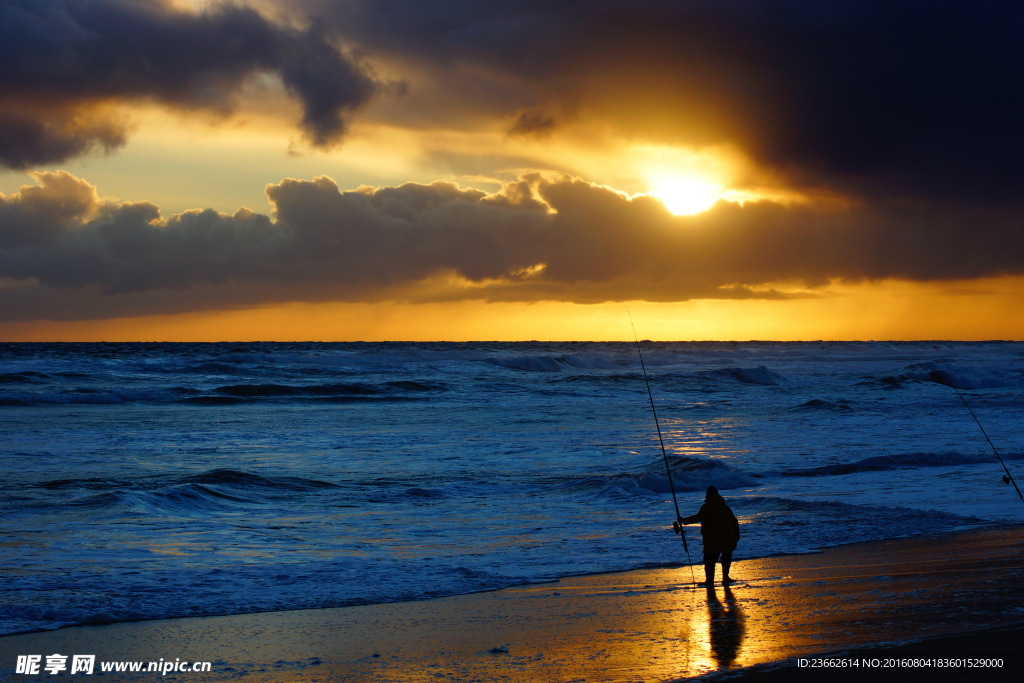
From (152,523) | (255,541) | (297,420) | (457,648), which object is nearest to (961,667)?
(457,648)

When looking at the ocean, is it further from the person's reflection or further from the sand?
the person's reflection

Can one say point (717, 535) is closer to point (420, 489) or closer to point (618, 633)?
point (618, 633)

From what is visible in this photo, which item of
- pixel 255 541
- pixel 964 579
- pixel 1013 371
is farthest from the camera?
pixel 1013 371

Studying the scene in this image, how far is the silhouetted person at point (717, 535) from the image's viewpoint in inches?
315

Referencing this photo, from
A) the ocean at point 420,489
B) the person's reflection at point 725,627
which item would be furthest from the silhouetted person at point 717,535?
the ocean at point 420,489

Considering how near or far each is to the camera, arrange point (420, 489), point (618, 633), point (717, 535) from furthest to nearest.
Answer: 1. point (420, 489)
2. point (717, 535)
3. point (618, 633)

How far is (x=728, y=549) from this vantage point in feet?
26.4

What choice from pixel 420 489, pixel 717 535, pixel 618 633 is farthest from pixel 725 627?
pixel 420 489

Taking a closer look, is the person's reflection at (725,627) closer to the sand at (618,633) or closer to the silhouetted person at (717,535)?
the sand at (618,633)

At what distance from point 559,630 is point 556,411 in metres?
21.4

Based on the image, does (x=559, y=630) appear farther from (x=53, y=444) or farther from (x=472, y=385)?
(x=472, y=385)

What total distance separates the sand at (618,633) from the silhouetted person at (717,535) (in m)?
0.25

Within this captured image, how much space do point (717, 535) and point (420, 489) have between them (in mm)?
6534

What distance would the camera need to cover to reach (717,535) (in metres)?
8.04
